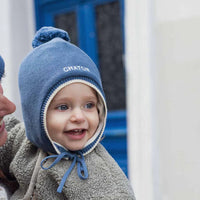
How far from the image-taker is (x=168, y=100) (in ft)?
8.44

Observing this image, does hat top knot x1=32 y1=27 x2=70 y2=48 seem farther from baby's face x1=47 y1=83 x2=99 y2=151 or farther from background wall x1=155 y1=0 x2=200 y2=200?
background wall x1=155 y1=0 x2=200 y2=200

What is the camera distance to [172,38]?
2.56 metres

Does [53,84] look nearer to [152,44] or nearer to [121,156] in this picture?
[152,44]

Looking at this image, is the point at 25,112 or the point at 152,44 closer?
the point at 25,112

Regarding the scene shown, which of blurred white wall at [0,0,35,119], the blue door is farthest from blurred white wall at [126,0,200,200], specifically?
blurred white wall at [0,0,35,119]

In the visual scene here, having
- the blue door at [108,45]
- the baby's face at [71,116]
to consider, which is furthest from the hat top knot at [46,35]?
the blue door at [108,45]

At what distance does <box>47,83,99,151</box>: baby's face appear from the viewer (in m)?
1.11

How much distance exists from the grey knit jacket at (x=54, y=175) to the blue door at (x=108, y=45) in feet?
6.16

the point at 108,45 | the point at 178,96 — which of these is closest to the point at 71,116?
the point at 178,96

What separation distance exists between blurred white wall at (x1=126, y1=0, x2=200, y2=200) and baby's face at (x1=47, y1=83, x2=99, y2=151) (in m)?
1.46

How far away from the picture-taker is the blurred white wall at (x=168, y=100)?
2.49 metres

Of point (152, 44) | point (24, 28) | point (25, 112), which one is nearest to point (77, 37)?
point (24, 28)

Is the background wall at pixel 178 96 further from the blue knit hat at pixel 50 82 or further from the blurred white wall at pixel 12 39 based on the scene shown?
the blue knit hat at pixel 50 82

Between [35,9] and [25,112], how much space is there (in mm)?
2531
